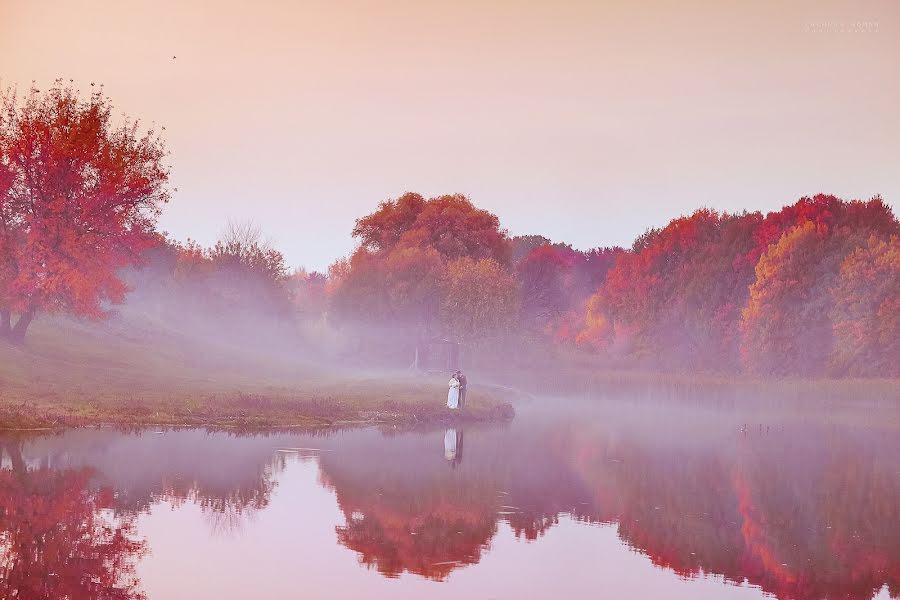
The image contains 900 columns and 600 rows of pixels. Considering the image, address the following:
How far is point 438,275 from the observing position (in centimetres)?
9112

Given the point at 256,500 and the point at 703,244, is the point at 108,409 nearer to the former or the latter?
the point at 256,500

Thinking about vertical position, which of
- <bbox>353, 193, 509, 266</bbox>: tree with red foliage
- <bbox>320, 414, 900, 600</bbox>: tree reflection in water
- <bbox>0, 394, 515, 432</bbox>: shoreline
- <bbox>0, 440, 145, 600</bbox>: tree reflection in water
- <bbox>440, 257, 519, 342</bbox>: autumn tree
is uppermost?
<bbox>353, 193, 509, 266</bbox>: tree with red foliage

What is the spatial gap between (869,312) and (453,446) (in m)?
58.3

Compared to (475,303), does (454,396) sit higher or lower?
lower

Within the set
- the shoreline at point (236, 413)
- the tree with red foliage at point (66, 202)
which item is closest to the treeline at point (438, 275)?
the tree with red foliage at point (66, 202)

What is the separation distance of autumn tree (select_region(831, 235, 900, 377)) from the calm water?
46943 mm

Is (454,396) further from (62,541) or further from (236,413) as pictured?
(62,541)

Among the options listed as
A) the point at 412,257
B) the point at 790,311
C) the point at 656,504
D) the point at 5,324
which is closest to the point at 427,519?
the point at 656,504

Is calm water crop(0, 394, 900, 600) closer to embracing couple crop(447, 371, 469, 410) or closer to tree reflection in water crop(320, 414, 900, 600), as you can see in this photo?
tree reflection in water crop(320, 414, 900, 600)

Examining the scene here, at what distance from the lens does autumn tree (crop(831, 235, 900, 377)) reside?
302 ft

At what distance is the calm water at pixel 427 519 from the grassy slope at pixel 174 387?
3.48 m

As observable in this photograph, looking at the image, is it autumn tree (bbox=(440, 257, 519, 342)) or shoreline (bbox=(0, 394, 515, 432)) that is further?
autumn tree (bbox=(440, 257, 519, 342))

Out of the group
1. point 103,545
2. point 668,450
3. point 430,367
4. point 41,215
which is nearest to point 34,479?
point 103,545

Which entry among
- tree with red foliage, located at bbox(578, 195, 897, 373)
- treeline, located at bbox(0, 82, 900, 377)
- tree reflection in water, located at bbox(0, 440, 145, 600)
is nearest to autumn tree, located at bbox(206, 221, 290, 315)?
treeline, located at bbox(0, 82, 900, 377)
